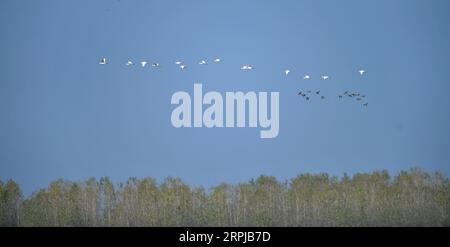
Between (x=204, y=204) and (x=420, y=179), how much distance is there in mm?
1893

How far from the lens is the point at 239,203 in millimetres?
11688

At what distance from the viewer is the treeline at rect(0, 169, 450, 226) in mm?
11633

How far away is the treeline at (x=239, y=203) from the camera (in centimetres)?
1163

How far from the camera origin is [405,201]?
11.7 m
